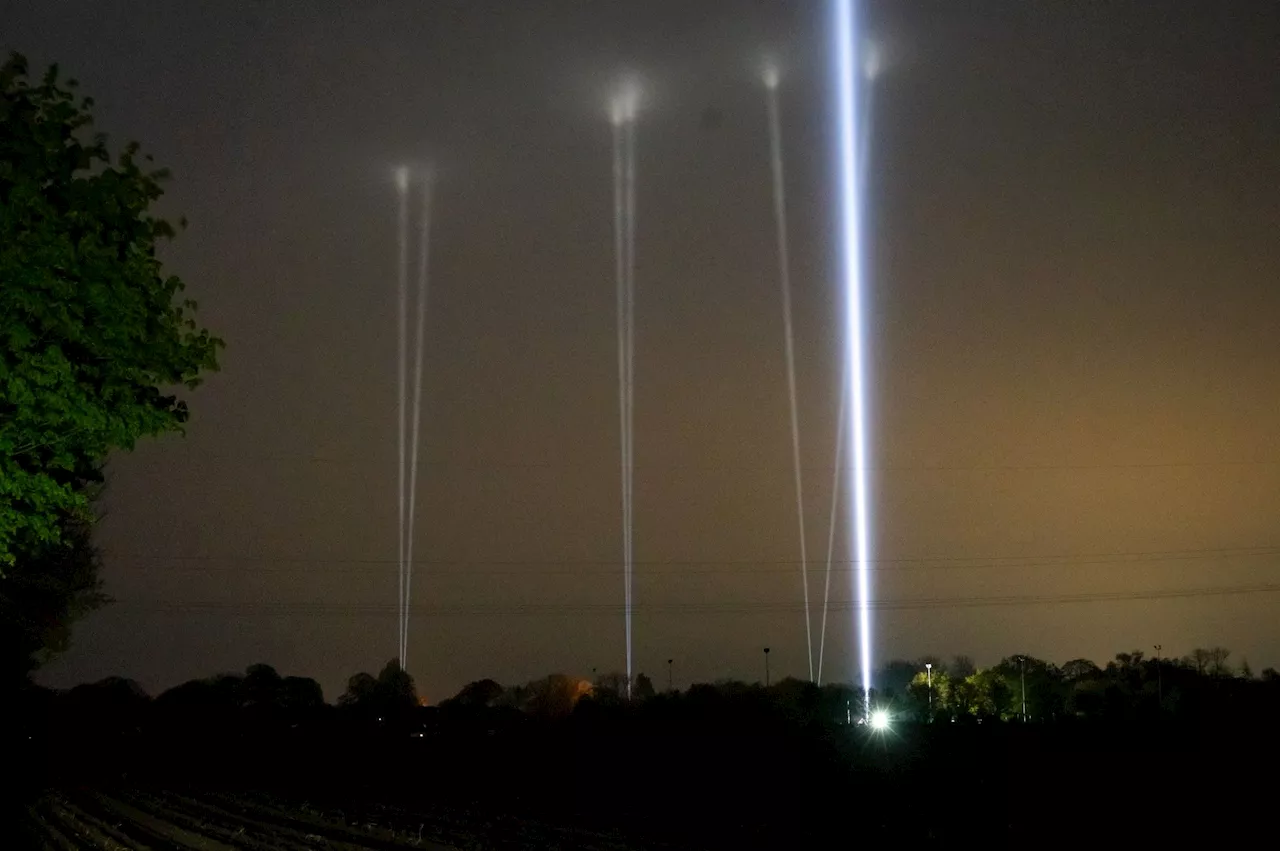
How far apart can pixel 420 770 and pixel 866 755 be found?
62.8ft

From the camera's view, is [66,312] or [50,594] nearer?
[66,312]

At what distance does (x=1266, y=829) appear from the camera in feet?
63.0

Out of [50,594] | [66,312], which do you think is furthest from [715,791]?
[50,594]

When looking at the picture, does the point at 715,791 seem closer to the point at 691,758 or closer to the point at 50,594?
the point at 691,758

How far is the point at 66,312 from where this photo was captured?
12484mm

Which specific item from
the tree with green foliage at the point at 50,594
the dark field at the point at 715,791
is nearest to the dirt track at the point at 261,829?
the dark field at the point at 715,791

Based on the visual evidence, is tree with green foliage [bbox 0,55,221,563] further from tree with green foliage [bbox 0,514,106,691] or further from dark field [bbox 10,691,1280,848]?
tree with green foliage [bbox 0,514,106,691]

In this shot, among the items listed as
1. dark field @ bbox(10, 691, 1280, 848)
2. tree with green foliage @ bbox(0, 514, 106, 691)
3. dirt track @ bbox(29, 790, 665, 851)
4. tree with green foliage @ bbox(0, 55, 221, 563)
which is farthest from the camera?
tree with green foliage @ bbox(0, 514, 106, 691)

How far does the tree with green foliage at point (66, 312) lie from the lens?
12.3 m

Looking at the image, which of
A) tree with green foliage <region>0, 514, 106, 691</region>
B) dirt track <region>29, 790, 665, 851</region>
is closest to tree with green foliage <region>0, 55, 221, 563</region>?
dirt track <region>29, 790, 665, 851</region>

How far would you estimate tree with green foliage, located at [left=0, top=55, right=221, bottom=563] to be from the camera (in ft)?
40.3

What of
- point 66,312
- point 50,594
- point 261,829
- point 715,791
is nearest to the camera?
point 66,312

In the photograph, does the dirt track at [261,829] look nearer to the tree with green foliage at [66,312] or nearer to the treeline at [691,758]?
the treeline at [691,758]

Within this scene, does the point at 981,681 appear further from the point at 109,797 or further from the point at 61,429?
the point at 61,429
